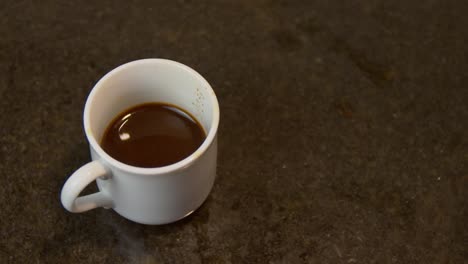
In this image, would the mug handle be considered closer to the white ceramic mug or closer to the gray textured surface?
the white ceramic mug

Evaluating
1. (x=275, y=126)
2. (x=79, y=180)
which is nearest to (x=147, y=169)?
(x=79, y=180)

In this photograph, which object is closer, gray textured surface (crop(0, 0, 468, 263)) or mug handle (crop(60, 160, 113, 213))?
mug handle (crop(60, 160, 113, 213))

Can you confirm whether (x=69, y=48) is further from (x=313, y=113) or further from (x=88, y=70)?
(x=313, y=113)

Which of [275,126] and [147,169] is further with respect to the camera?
[275,126]

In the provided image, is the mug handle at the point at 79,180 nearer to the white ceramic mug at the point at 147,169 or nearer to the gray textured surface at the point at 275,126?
the white ceramic mug at the point at 147,169

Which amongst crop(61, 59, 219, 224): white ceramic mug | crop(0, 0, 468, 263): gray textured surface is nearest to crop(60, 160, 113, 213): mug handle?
crop(61, 59, 219, 224): white ceramic mug

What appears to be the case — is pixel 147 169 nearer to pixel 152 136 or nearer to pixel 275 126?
pixel 152 136

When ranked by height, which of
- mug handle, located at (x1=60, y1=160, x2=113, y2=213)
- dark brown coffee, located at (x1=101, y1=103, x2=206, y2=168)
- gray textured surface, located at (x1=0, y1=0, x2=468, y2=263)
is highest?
mug handle, located at (x1=60, y1=160, x2=113, y2=213)

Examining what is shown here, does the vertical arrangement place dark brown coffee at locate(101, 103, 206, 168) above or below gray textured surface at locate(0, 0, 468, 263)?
above
